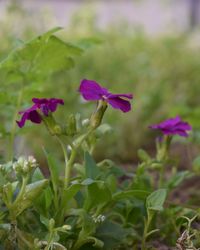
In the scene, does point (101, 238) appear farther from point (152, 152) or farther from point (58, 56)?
point (152, 152)

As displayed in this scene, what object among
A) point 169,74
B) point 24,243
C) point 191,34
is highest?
point 191,34

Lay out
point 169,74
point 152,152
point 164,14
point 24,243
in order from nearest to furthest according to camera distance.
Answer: point 24,243 → point 152,152 → point 169,74 → point 164,14

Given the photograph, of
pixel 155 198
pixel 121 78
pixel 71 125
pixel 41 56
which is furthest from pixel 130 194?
pixel 121 78

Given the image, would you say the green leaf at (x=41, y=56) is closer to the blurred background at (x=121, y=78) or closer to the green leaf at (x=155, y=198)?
the blurred background at (x=121, y=78)

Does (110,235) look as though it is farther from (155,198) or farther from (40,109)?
(40,109)

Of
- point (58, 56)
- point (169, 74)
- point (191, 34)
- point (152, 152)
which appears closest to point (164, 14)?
point (191, 34)

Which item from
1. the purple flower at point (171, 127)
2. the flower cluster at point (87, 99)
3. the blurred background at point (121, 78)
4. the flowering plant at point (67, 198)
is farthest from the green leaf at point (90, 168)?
the blurred background at point (121, 78)

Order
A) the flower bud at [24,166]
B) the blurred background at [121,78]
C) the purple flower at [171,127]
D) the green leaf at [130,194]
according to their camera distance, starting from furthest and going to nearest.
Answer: the blurred background at [121,78], the purple flower at [171,127], the green leaf at [130,194], the flower bud at [24,166]
